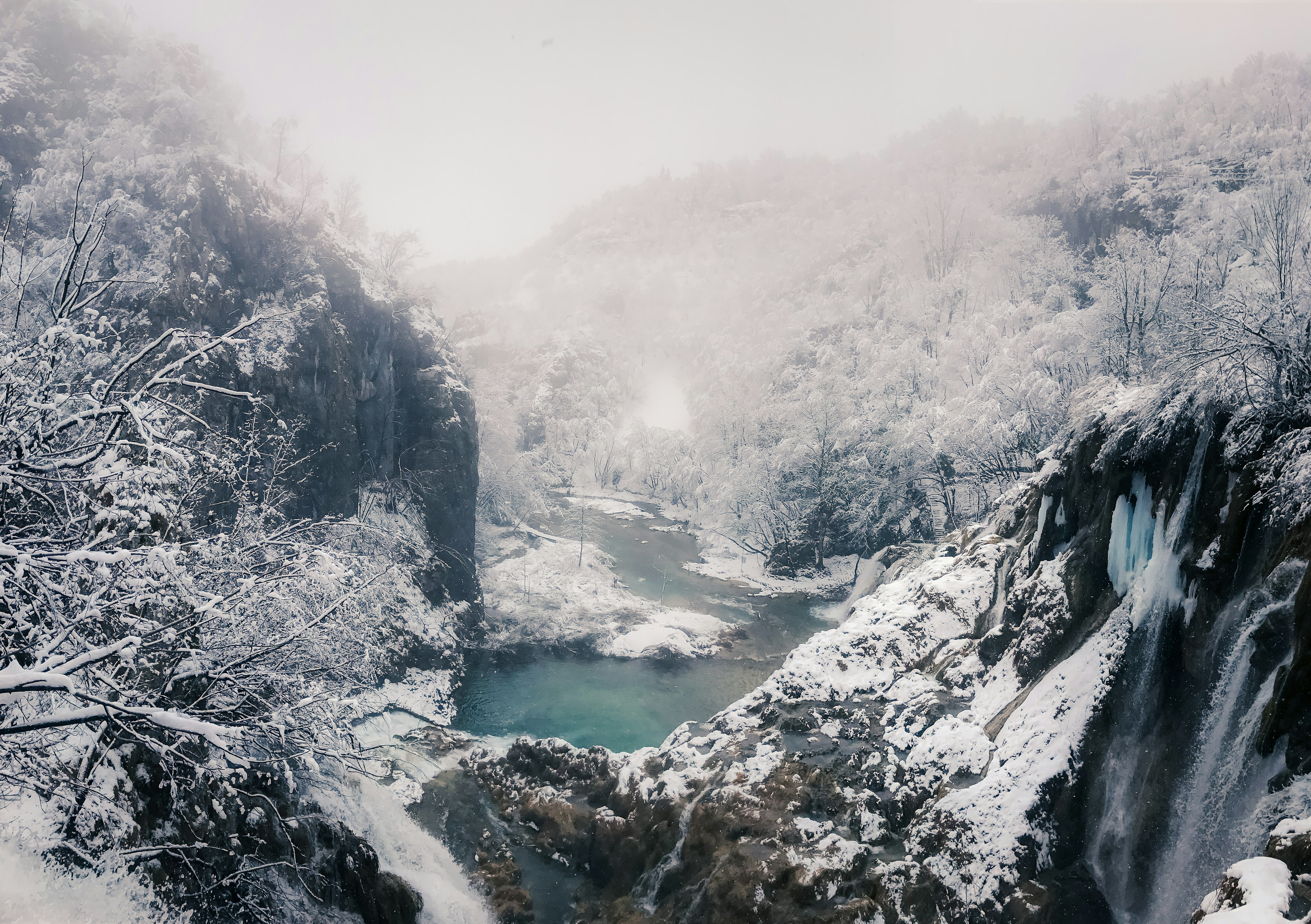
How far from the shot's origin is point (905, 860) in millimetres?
10289

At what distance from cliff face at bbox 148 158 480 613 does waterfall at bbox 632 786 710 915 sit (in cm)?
1647

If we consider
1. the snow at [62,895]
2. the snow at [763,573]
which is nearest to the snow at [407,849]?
the snow at [62,895]

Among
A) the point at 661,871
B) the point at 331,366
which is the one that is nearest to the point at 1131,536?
the point at 661,871

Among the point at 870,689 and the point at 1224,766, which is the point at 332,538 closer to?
the point at 1224,766

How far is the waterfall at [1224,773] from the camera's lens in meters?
6.77

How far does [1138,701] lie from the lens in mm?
8969

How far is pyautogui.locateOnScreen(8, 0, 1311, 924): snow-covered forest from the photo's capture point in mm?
5301

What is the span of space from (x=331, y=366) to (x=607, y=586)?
1957 cm

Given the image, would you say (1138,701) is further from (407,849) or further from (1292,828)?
(407,849)

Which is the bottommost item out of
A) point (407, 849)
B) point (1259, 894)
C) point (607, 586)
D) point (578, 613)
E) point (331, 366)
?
point (578, 613)

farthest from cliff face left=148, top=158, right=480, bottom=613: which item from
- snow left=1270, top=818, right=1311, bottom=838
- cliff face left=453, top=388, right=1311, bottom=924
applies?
snow left=1270, top=818, right=1311, bottom=838

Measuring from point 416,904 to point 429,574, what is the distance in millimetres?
20434

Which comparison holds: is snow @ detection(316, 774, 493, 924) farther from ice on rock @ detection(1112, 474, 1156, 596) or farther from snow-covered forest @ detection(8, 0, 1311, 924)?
ice on rock @ detection(1112, 474, 1156, 596)

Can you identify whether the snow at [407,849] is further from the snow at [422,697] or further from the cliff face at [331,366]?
the cliff face at [331,366]
